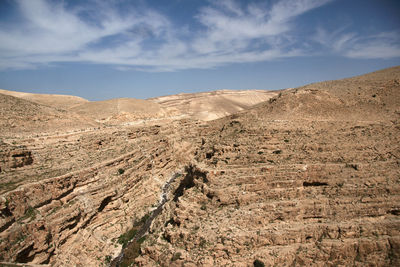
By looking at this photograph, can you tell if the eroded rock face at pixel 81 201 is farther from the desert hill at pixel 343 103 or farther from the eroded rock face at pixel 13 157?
the desert hill at pixel 343 103

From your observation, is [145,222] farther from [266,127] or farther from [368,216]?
[368,216]

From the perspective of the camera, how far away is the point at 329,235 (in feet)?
50.6

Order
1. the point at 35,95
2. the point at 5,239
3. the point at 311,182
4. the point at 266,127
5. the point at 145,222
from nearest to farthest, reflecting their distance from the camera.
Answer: the point at 5,239 → the point at 311,182 → the point at 266,127 → the point at 145,222 → the point at 35,95

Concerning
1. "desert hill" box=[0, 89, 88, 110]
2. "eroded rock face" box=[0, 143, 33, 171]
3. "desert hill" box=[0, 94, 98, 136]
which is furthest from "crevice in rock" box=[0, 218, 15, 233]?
"desert hill" box=[0, 89, 88, 110]

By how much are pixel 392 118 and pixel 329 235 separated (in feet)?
45.1

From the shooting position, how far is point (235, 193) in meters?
17.4

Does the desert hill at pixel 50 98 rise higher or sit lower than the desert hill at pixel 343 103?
higher

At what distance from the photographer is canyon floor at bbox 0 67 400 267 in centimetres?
1509

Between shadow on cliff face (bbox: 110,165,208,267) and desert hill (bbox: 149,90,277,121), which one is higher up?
desert hill (bbox: 149,90,277,121)

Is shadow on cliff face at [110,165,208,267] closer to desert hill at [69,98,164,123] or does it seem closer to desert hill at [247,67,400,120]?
desert hill at [247,67,400,120]

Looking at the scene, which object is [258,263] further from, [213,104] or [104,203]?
[213,104]

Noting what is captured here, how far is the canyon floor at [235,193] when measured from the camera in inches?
594

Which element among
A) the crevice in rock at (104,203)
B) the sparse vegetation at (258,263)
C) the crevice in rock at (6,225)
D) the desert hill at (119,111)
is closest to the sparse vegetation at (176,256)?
the sparse vegetation at (258,263)

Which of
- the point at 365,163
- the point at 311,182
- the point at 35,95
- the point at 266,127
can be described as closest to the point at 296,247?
the point at 311,182
